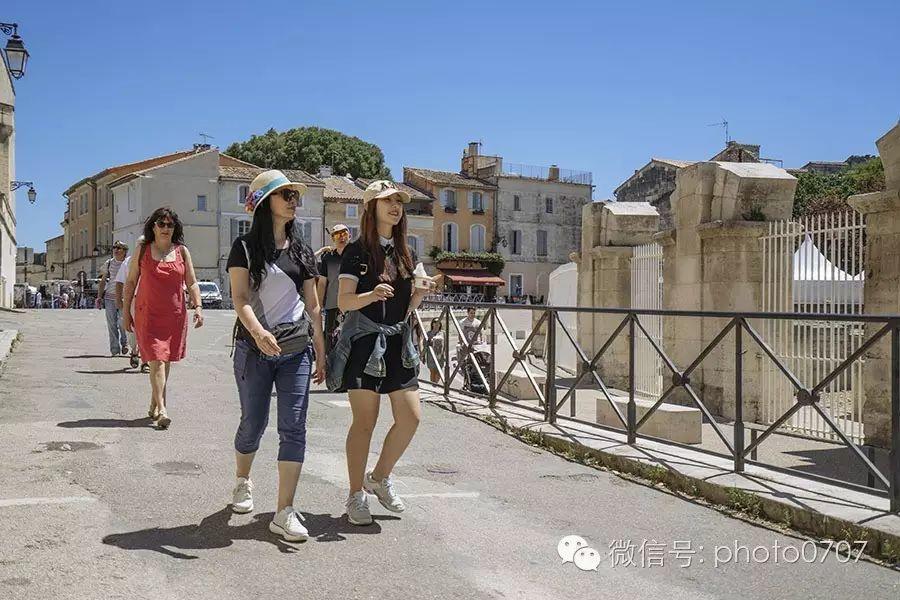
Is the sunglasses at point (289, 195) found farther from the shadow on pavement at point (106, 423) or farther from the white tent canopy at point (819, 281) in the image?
the white tent canopy at point (819, 281)

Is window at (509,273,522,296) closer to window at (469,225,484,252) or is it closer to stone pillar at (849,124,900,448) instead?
window at (469,225,484,252)

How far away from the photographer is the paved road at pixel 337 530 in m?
3.94

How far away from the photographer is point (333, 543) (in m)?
4.49

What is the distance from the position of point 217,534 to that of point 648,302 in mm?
10956

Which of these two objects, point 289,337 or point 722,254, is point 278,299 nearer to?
point 289,337

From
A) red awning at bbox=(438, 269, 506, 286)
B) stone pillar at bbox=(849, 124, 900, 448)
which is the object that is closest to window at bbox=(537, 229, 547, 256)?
red awning at bbox=(438, 269, 506, 286)

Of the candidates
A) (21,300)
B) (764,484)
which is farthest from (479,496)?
(21,300)

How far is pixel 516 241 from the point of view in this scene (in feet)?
223

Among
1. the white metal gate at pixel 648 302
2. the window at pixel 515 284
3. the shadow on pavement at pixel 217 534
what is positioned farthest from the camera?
the window at pixel 515 284

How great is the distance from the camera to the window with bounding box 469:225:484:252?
65812mm

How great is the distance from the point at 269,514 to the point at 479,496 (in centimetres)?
135

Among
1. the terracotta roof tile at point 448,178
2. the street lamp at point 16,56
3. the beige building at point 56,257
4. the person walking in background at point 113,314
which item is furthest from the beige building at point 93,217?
the person walking in background at point 113,314

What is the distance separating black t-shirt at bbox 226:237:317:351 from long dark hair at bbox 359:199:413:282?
1.38 ft

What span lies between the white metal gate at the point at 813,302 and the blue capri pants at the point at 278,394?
19.1 ft
